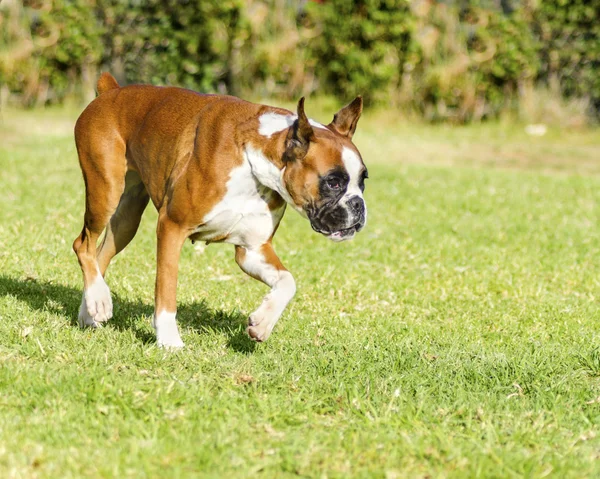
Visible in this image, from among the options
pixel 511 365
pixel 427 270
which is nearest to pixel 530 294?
pixel 427 270

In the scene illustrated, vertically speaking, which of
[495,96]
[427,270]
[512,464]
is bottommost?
[495,96]

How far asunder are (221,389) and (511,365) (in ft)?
5.59

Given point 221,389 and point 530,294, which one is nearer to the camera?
point 221,389

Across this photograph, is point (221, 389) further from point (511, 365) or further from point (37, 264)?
point (37, 264)

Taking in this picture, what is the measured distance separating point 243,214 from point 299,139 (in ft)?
1.82

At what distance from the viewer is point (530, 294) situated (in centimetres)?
741

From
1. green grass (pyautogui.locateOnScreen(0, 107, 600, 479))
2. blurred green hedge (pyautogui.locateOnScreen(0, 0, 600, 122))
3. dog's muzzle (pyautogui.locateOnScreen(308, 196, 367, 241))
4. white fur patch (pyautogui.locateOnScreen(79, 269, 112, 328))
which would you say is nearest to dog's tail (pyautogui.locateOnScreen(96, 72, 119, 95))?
white fur patch (pyautogui.locateOnScreen(79, 269, 112, 328))

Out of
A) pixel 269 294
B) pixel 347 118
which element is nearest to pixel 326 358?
pixel 269 294

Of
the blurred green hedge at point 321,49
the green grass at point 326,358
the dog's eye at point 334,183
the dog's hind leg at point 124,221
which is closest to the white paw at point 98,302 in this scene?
the green grass at point 326,358

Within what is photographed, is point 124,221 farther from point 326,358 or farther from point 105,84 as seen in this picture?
point 326,358

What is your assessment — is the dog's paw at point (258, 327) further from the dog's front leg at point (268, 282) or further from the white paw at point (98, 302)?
the white paw at point (98, 302)

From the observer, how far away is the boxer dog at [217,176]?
4941 millimetres

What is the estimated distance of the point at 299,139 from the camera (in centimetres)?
491

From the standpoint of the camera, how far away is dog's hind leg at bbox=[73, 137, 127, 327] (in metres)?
5.69
